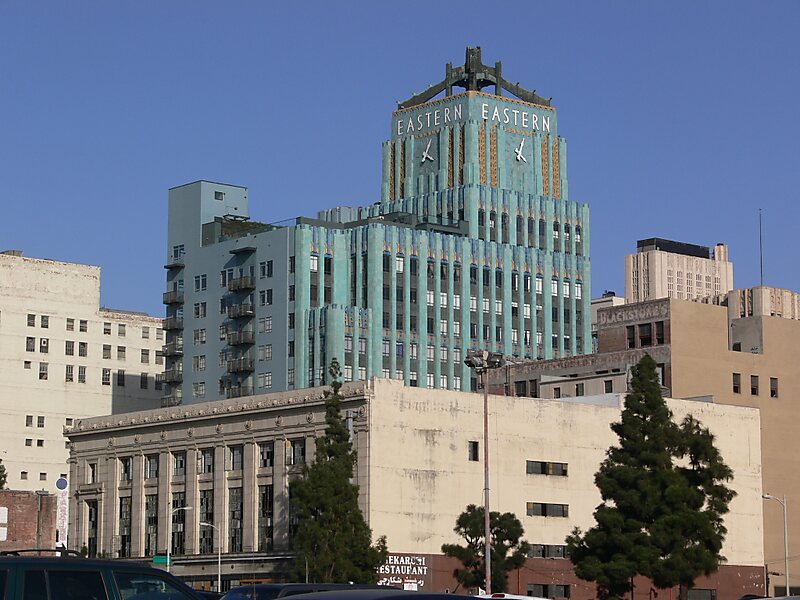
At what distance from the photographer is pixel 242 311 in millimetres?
143875

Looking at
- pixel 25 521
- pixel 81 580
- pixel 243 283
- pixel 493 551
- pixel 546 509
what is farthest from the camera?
pixel 243 283

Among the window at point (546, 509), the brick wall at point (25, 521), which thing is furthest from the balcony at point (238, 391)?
the brick wall at point (25, 521)

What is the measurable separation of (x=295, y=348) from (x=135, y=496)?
30.8 m

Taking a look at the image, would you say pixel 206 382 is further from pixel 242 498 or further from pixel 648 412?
pixel 648 412

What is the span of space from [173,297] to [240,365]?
1386cm

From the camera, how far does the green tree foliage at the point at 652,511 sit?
69.8 meters

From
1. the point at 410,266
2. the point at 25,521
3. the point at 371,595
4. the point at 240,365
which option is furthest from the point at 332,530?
the point at 371,595

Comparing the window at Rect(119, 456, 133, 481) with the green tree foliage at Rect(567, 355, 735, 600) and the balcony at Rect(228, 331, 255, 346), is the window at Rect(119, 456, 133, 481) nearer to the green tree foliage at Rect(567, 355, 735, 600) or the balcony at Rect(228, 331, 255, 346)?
the balcony at Rect(228, 331, 255, 346)

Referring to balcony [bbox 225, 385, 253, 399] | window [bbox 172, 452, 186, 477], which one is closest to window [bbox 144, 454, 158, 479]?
window [bbox 172, 452, 186, 477]

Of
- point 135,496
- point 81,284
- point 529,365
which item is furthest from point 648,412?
point 81,284

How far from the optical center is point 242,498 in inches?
4163

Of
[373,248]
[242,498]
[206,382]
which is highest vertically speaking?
[373,248]

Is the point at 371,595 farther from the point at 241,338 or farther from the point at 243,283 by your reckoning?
the point at 243,283

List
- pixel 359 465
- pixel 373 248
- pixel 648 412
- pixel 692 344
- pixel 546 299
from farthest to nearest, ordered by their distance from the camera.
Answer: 1. pixel 546 299
2. pixel 373 248
3. pixel 692 344
4. pixel 359 465
5. pixel 648 412
